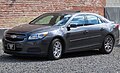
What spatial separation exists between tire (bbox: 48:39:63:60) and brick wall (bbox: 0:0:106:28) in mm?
6884

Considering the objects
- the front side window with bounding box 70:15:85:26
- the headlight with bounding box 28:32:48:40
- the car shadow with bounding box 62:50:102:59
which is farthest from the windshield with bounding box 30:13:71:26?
A: the car shadow with bounding box 62:50:102:59

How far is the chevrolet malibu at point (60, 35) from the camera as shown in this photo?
36.1ft

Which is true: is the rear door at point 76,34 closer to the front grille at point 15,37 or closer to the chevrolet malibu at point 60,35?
the chevrolet malibu at point 60,35

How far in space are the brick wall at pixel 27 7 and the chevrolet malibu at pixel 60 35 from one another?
548cm

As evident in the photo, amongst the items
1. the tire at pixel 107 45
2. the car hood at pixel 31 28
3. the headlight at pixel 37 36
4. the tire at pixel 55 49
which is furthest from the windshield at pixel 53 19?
the tire at pixel 107 45

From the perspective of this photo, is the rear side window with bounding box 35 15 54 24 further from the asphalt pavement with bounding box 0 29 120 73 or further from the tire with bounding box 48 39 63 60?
the asphalt pavement with bounding box 0 29 120 73

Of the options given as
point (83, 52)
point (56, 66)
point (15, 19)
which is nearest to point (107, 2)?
point (15, 19)

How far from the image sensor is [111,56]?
12477mm

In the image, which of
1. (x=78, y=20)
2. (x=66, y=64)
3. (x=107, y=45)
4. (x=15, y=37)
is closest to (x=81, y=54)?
(x=107, y=45)

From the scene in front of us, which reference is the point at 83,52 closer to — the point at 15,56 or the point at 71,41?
the point at 71,41

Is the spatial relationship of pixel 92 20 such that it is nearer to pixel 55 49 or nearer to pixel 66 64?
pixel 55 49

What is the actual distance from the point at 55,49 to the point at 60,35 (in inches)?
18.1

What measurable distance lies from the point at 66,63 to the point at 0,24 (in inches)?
302

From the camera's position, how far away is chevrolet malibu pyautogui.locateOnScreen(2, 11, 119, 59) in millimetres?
11016
